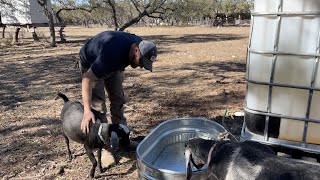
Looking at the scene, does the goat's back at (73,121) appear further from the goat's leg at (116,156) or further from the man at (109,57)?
the goat's leg at (116,156)

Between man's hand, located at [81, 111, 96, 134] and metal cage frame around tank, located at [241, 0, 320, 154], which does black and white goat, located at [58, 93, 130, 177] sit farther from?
metal cage frame around tank, located at [241, 0, 320, 154]

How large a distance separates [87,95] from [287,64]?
1.95m

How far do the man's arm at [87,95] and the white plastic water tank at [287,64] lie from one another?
1.54 meters

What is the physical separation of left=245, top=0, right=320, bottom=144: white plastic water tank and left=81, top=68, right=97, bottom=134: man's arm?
5.07 ft

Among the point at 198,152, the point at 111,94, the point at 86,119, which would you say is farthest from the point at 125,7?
the point at 198,152

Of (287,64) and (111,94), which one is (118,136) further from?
(287,64)

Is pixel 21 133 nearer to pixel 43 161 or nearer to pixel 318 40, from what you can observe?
pixel 43 161

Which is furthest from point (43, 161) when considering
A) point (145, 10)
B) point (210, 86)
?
point (145, 10)

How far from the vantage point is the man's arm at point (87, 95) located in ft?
11.2

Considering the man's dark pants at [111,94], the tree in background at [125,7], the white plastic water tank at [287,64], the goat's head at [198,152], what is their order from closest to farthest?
the white plastic water tank at [287,64], the goat's head at [198,152], the man's dark pants at [111,94], the tree in background at [125,7]

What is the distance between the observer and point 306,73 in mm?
2711

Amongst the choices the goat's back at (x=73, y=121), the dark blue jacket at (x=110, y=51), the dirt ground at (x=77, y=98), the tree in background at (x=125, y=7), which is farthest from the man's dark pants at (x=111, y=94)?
the tree in background at (x=125, y=7)

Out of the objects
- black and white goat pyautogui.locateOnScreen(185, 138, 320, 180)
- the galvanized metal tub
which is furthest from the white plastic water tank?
the galvanized metal tub

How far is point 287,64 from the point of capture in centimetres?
276
